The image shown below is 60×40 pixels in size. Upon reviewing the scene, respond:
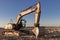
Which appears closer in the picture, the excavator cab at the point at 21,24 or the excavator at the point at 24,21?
the excavator at the point at 24,21

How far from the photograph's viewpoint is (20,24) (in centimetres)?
2405

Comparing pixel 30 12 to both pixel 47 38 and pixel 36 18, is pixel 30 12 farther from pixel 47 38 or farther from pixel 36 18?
pixel 47 38

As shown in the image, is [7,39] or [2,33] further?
[2,33]

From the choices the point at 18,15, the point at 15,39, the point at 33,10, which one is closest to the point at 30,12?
the point at 33,10

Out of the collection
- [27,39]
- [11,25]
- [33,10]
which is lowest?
[27,39]

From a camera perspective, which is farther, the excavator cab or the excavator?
the excavator cab

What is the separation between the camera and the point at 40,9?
2072 centimetres

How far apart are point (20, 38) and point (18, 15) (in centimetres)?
585

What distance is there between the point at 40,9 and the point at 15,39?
4731 mm

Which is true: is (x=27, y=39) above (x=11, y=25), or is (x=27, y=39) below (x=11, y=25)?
below

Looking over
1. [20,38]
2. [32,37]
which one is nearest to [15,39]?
[20,38]

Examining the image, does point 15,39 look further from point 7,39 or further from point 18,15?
point 18,15

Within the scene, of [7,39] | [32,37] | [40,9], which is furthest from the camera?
[40,9]

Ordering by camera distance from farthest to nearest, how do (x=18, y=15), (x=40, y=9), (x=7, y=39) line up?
(x=18, y=15)
(x=40, y=9)
(x=7, y=39)
